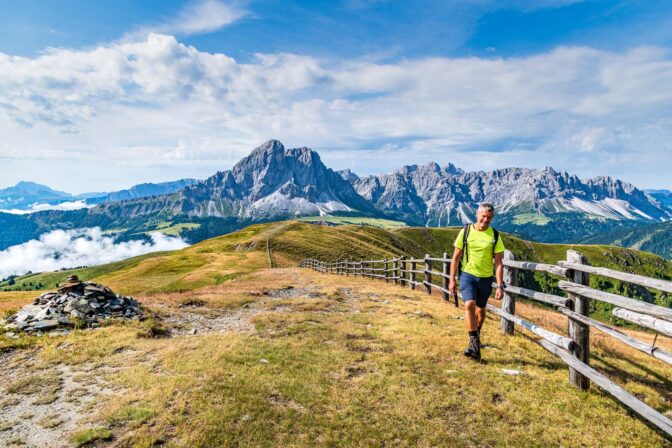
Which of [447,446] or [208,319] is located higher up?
[447,446]

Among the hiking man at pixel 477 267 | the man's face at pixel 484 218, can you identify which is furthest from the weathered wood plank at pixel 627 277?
the man's face at pixel 484 218

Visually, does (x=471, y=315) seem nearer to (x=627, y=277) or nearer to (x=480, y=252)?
(x=480, y=252)

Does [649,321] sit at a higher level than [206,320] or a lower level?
higher

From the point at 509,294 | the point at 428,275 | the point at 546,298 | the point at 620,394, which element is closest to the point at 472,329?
the point at 546,298

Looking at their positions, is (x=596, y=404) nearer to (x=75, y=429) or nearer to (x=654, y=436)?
(x=654, y=436)

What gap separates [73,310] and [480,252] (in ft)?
52.8

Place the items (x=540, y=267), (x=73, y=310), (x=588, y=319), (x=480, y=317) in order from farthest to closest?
(x=73, y=310) → (x=480, y=317) → (x=540, y=267) → (x=588, y=319)

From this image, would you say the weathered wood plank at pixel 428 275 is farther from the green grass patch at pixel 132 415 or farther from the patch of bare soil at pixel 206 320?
the green grass patch at pixel 132 415

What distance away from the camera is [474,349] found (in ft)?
31.8

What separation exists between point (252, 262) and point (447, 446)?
66.4m

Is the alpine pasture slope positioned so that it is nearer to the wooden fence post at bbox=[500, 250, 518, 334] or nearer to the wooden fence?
the wooden fence

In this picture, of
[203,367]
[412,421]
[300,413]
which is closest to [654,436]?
[412,421]

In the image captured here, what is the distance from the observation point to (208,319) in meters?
16.3

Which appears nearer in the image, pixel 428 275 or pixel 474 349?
pixel 474 349
